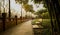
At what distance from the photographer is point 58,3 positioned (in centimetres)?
194

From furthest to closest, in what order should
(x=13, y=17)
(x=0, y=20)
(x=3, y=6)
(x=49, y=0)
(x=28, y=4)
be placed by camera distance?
(x=13, y=17) < (x=28, y=4) < (x=3, y=6) < (x=0, y=20) < (x=49, y=0)

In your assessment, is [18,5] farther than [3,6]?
Yes

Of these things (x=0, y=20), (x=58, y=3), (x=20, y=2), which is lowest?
(x=0, y=20)

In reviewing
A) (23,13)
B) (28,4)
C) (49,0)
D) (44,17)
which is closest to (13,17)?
(23,13)

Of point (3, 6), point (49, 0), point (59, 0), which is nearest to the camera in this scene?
point (59, 0)

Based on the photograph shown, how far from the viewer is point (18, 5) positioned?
18.9ft

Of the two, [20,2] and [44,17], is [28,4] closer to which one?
[20,2]

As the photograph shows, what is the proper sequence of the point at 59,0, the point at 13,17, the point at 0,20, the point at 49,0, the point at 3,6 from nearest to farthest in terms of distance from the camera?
1. the point at 59,0
2. the point at 49,0
3. the point at 0,20
4. the point at 3,6
5. the point at 13,17

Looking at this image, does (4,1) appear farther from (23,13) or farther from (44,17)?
(44,17)

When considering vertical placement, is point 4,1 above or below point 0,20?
above

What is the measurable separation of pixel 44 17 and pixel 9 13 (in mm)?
1396

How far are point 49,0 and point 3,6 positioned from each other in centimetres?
338

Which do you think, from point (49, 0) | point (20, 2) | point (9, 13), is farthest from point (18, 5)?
point (49, 0)

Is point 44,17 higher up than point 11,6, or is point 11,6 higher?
point 11,6
